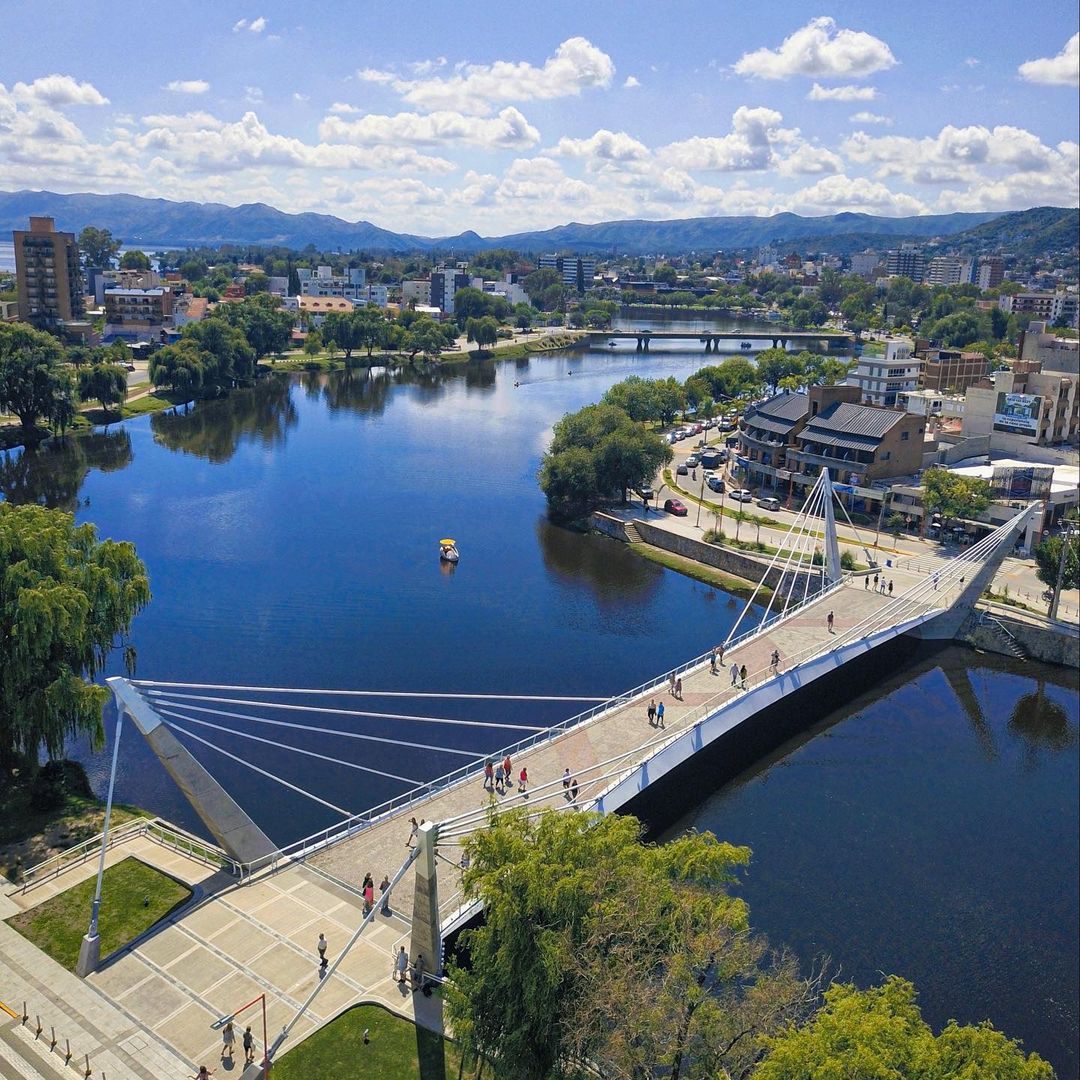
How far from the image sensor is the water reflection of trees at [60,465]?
5925 centimetres

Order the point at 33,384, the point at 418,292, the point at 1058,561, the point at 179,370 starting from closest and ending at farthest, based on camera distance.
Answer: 1. the point at 1058,561
2. the point at 33,384
3. the point at 179,370
4. the point at 418,292

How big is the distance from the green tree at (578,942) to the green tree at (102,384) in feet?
241

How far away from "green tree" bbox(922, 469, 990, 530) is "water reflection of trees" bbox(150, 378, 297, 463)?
1915 inches

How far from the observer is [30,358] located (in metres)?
69.3

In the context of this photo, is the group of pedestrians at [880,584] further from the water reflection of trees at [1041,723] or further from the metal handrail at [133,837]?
the metal handrail at [133,837]

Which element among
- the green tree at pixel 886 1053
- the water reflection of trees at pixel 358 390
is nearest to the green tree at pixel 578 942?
the green tree at pixel 886 1053

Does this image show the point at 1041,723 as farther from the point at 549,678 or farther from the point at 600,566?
the point at 600,566

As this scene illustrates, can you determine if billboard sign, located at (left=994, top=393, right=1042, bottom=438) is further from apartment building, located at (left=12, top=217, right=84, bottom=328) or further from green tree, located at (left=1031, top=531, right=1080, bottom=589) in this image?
apartment building, located at (left=12, top=217, right=84, bottom=328)

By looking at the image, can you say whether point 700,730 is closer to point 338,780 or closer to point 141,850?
point 338,780

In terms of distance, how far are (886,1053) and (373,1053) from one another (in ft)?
31.2

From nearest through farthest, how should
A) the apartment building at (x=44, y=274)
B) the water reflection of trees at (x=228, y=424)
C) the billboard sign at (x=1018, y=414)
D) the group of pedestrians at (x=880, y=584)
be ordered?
the group of pedestrians at (x=880, y=584)
the billboard sign at (x=1018, y=414)
the water reflection of trees at (x=228, y=424)
the apartment building at (x=44, y=274)

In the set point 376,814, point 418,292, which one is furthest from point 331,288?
point 376,814

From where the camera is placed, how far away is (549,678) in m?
36.1

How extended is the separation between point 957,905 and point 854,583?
20.1 metres
